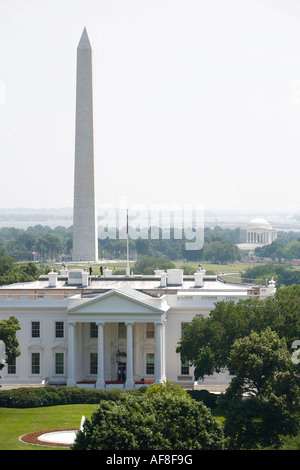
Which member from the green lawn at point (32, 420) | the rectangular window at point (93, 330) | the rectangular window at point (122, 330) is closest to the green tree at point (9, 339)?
the green lawn at point (32, 420)

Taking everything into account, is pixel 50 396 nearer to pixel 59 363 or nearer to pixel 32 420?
pixel 32 420

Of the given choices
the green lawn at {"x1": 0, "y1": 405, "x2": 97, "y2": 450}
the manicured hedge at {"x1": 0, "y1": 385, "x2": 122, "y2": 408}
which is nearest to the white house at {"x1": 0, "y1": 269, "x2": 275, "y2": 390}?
the manicured hedge at {"x1": 0, "y1": 385, "x2": 122, "y2": 408}

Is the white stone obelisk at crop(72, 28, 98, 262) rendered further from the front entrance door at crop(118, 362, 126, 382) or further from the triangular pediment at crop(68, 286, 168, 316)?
the triangular pediment at crop(68, 286, 168, 316)

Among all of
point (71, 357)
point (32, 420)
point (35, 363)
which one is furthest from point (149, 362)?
point (32, 420)

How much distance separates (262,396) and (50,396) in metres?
22.3

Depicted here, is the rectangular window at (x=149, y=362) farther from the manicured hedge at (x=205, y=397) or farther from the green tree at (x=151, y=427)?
the green tree at (x=151, y=427)

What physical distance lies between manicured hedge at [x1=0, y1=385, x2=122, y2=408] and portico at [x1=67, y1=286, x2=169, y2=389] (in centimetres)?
736

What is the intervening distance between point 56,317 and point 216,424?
1529 inches

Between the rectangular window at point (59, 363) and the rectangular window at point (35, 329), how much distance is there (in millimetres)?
2380

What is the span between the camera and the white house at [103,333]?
92438mm

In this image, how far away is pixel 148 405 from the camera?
5834cm

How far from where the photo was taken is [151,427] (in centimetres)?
5656
